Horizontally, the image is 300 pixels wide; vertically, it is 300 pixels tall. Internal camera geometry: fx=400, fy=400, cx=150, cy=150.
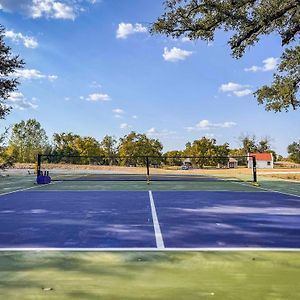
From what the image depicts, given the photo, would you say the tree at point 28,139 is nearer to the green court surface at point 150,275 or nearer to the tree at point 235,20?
the tree at point 235,20

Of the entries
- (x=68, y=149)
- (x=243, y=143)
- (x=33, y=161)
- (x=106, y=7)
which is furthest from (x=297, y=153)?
(x=106, y=7)

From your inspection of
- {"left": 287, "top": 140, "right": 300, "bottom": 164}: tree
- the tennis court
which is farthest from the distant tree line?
the tennis court

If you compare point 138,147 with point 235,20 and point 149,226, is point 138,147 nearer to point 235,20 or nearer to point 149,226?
point 235,20

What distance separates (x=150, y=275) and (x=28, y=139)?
77781mm

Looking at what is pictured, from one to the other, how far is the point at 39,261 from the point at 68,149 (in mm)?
80601

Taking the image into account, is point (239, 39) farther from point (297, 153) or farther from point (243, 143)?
point (243, 143)

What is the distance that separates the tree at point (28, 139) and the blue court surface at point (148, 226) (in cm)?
6752

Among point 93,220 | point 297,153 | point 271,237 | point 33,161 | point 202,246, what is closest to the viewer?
point 202,246

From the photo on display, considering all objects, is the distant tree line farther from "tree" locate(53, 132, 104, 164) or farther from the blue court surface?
the blue court surface

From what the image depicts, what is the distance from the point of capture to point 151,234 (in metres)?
6.61

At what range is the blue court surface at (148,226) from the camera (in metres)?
5.84

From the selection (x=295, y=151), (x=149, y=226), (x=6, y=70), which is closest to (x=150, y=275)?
(x=149, y=226)

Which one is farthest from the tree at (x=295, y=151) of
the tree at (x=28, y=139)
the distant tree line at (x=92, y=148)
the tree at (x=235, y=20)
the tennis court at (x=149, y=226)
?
the tennis court at (x=149, y=226)

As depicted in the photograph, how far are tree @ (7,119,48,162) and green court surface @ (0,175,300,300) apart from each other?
73.2 meters
